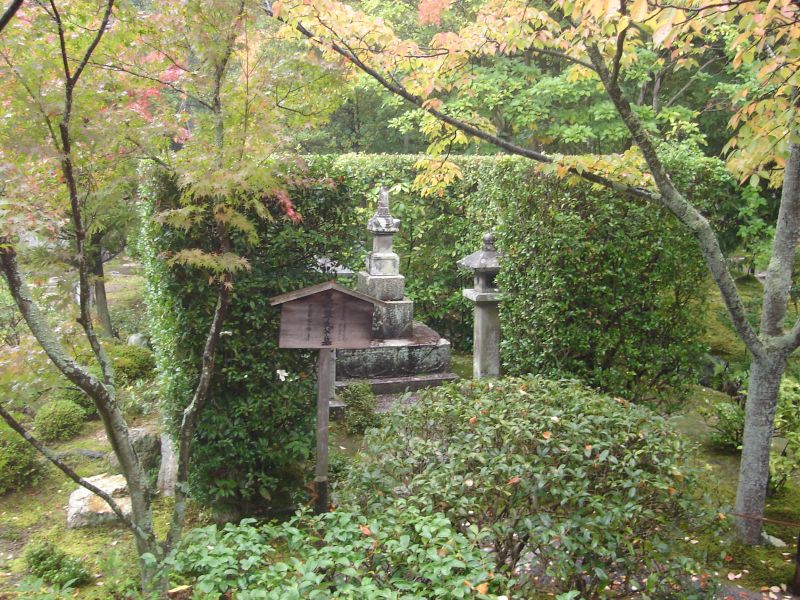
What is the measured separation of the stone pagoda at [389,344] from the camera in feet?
28.8

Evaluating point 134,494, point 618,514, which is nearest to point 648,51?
point 618,514

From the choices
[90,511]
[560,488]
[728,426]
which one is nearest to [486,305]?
[728,426]

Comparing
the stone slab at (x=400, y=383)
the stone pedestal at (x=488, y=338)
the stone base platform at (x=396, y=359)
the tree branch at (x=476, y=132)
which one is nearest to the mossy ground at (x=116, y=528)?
the stone slab at (x=400, y=383)

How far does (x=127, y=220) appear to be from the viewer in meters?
8.38

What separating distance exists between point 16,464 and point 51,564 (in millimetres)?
2075

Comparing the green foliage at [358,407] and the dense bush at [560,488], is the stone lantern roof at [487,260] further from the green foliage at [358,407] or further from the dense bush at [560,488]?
the dense bush at [560,488]

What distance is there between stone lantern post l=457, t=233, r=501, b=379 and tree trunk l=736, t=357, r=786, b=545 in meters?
3.08

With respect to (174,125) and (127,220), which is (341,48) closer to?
(174,125)

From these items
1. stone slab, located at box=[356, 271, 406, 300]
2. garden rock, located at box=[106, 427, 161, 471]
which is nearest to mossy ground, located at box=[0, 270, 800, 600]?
garden rock, located at box=[106, 427, 161, 471]

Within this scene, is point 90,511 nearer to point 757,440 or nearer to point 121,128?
point 121,128

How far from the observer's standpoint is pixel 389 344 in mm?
8953

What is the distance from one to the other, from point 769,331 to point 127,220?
7.64 m

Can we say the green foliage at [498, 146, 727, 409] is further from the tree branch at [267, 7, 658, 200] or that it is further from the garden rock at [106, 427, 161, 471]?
the garden rock at [106, 427, 161, 471]

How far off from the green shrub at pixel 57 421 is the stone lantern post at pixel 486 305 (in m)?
4.97
